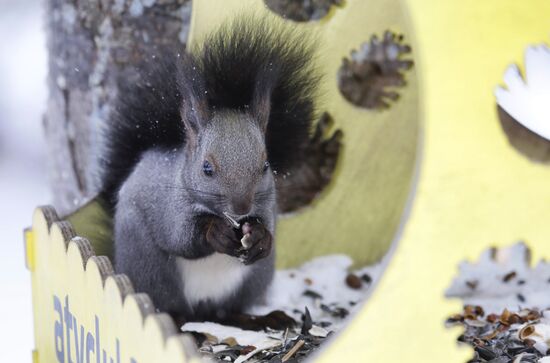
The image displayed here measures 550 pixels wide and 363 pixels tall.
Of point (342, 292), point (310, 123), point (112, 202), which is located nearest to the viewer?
point (310, 123)

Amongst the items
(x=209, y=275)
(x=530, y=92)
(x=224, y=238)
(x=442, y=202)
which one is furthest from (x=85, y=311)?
(x=530, y=92)

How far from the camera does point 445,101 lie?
1067 mm

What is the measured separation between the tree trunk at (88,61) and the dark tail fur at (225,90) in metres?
0.20

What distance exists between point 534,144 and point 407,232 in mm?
208

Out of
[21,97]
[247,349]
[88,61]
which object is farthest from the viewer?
[21,97]

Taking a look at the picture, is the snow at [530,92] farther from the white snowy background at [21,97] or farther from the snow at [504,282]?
the white snowy background at [21,97]

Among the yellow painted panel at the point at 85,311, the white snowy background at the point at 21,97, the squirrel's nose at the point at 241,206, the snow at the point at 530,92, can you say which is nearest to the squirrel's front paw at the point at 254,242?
the squirrel's nose at the point at 241,206

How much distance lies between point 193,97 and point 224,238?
0.87 ft

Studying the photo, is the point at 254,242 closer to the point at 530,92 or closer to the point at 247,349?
the point at 247,349

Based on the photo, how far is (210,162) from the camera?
1524 mm

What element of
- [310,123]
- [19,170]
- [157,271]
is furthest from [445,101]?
[19,170]

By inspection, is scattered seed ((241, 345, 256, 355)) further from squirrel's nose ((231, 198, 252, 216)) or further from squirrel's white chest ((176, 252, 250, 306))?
squirrel's nose ((231, 198, 252, 216))

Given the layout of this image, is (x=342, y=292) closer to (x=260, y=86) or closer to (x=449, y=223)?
(x=260, y=86)

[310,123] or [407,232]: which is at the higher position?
[310,123]
